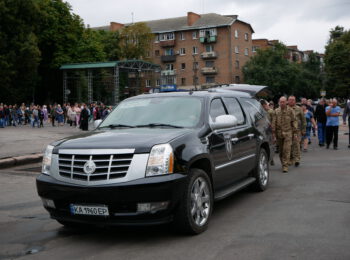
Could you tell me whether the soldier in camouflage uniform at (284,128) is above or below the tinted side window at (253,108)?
below

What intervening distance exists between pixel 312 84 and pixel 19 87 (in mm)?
48266

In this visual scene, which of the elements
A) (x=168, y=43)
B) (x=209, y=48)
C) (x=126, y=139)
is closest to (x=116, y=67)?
(x=126, y=139)

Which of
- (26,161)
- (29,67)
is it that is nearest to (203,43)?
(29,67)

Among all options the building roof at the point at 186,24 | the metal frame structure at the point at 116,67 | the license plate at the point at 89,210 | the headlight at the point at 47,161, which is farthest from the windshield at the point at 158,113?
the building roof at the point at 186,24

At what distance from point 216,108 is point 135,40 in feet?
237

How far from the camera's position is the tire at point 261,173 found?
305 inches

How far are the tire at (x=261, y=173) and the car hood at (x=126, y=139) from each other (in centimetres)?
255

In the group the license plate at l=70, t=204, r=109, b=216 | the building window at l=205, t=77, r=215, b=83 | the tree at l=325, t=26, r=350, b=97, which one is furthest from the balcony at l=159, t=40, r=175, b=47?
the license plate at l=70, t=204, r=109, b=216

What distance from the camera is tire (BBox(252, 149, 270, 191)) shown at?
774 cm

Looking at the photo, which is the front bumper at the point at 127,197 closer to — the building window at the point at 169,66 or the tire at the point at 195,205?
the tire at the point at 195,205

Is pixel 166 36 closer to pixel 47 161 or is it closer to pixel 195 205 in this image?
pixel 47 161

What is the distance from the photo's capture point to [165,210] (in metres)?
4.83

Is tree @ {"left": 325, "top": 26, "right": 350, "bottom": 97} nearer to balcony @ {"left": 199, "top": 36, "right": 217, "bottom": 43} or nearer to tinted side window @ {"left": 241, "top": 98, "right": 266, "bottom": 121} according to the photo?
balcony @ {"left": 199, "top": 36, "right": 217, "bottom": 43}

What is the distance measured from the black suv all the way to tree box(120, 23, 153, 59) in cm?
7133
